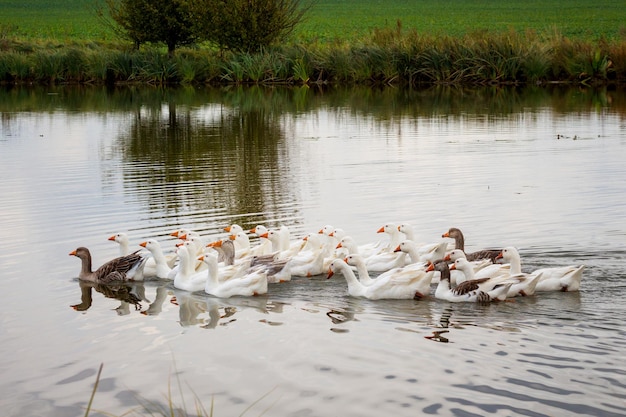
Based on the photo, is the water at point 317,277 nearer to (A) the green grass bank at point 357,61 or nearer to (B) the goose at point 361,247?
(B) the goose at point 361,247

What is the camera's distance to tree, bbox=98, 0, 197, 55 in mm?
46250

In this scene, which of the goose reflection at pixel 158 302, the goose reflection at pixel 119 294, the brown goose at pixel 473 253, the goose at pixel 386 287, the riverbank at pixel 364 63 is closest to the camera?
the goose at pixel 386 287

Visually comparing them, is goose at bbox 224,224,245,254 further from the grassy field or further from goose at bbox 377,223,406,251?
Answer: the grassy field

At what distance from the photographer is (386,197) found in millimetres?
17188

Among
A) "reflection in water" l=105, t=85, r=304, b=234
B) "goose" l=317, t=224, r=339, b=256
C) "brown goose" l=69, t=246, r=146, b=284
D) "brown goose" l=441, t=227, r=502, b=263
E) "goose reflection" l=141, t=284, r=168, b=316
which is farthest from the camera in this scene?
"reflection in water" l=105, t=85, r=304, b=234

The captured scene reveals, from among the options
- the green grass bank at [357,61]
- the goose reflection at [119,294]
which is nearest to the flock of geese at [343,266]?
the goose reflection at [119,294]

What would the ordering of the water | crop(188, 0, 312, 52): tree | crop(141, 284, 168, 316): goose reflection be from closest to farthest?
1. the water
2. crop(141, 284, 168, 316): goose reflection
3. crop(188, 0, 312, 52): tree

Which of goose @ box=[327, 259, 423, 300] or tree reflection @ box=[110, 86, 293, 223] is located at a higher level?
tree reflection @ box=[110, 86, 293, 223]

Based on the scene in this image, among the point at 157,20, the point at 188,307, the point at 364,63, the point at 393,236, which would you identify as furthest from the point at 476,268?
the point at 157,20

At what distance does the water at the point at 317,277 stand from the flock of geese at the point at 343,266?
7.8 inches

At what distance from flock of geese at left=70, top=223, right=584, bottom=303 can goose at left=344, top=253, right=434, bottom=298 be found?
0.01 meters

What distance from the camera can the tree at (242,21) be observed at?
4384 cm

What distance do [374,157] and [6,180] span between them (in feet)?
25.3

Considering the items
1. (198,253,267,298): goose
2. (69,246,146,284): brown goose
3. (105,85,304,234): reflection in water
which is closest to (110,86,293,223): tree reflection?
(105,85,304,234): reflection in water
